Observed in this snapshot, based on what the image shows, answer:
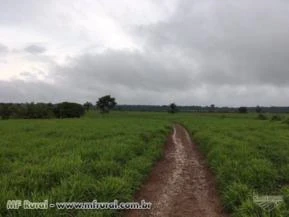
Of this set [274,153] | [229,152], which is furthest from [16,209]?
[274,153]

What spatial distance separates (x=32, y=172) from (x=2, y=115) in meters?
83.5

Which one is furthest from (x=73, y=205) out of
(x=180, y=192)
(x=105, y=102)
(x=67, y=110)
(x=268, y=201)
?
(x=105, y=102)

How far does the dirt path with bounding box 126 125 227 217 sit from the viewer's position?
661cm

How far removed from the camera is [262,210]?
241 inches

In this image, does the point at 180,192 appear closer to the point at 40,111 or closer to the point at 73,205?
the point at 73,205

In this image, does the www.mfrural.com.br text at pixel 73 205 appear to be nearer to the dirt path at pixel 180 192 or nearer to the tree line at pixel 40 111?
the dirt path at pixel 180 192

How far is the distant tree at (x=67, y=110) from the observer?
87.1m

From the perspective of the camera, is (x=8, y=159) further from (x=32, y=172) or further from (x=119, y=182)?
(x=119, y=182)

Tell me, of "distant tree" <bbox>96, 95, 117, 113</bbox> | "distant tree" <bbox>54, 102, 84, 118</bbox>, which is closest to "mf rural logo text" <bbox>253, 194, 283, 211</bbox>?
"distant tree" <bbox>54, 102, 84, 118</bbox>

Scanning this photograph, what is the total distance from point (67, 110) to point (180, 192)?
83396mm

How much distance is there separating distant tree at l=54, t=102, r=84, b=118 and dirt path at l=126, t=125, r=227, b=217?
78694 mm

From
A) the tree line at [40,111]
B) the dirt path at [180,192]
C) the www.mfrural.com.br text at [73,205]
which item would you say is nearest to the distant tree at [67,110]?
the tree line at [40,111]

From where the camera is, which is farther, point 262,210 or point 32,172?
point 32,172

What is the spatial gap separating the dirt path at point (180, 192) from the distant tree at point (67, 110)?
78.7 metres
